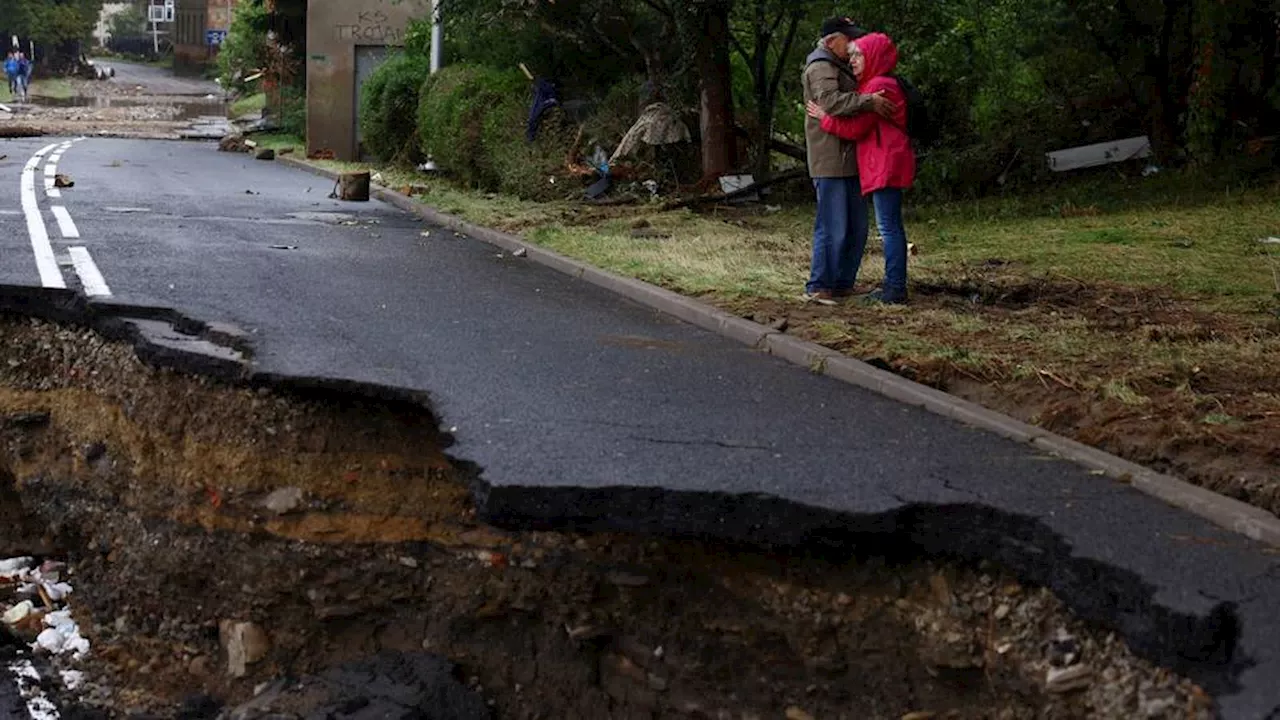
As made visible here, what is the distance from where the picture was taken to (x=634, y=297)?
10.8 metres

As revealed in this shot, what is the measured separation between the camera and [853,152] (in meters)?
9.91

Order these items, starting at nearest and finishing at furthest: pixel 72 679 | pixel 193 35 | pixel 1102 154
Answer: pixel 72 679, pixel 1102 154, pixel 193 35

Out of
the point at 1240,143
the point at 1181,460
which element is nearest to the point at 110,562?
the point at 1181,460

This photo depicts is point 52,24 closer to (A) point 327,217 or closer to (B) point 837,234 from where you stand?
(A) point 327,217

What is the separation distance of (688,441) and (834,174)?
4.16 meters

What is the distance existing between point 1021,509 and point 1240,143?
12322 millimetres

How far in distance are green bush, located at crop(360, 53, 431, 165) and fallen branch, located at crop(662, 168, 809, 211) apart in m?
9.29

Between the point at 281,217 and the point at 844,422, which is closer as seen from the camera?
the point at 844,422

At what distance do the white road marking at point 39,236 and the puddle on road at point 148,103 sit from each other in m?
31.5

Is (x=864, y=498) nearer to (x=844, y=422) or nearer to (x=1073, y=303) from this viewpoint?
(x=844, y=422)

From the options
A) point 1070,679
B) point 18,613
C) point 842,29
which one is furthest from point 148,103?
point 1070,679

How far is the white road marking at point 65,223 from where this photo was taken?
12.9m

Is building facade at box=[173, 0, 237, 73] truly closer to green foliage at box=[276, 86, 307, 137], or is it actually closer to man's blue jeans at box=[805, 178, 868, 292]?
green foliage at box=[276, 86, 307, 137]

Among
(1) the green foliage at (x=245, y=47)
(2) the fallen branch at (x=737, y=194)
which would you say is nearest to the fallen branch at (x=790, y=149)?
(2) the fallen branch at (x=737, y=194)
